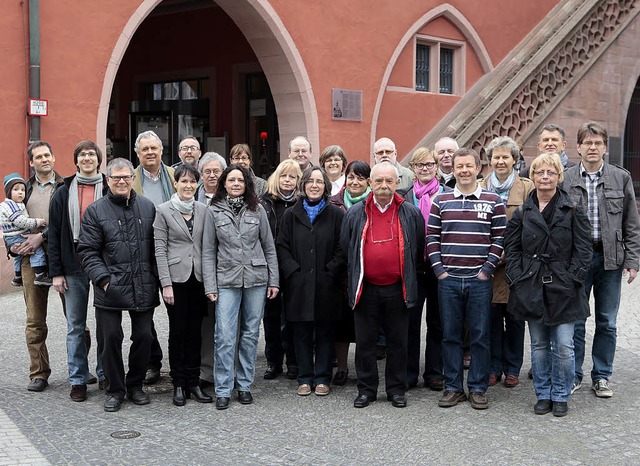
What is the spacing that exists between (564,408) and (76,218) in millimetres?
3681

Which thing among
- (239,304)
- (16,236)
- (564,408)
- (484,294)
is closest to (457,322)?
(484,294)

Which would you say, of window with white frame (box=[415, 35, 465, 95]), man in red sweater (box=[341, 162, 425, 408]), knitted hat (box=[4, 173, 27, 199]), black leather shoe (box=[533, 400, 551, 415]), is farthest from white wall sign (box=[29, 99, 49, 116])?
black leather shoe (box=[533, 400, 551, 415])

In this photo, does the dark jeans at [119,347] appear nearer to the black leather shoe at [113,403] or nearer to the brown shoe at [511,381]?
the black leather shoe at [113,403]

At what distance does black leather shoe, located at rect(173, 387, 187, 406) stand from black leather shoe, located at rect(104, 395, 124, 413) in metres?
0.37

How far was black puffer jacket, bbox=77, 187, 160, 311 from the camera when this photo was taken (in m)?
6.13

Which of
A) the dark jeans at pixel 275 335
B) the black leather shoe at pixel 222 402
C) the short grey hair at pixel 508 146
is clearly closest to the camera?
the black leather shoe at pixel 222 402

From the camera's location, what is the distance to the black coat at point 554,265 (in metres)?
5.99

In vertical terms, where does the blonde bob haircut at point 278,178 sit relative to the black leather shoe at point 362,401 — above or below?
above

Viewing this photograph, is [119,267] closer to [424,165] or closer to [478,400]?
[424,165]

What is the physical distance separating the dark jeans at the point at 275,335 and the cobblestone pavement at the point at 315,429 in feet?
0.85

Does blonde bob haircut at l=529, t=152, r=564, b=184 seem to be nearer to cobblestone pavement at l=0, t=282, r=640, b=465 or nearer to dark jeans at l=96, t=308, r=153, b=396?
cobblestone pavement at l=0, t=282, r=640, b=465

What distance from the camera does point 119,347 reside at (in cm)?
627

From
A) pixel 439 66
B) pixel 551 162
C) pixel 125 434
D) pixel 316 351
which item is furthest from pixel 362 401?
pixel 439 66

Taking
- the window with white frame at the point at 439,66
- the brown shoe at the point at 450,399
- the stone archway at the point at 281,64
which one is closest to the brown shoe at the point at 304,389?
the brown shoe at the point at 450,399
